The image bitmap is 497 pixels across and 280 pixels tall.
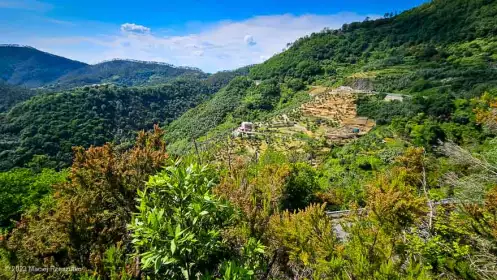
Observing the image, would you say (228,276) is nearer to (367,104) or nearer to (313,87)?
(367,104)

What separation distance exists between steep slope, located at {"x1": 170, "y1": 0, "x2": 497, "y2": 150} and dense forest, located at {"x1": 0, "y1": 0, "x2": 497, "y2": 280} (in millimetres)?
681

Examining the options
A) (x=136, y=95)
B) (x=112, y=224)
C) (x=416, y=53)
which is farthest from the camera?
(x=136, y=95)

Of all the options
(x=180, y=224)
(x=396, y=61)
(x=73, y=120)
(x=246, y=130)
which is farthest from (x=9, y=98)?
(x=180, y=224)

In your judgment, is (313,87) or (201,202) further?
(313,87)

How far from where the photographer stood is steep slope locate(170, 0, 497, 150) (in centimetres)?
5656

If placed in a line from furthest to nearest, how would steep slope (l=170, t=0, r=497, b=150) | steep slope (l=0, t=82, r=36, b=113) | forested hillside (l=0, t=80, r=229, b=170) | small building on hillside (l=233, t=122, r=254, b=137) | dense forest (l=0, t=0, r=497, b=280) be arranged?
1. steep slope (l=0, t=82, r=36, b=113)
2. forested hillside (l=0, t=80, r=229, b=170)
3. steep slope (l=170, t=0, r=497, b=150)
4. small building on hillside (l=233, t=122, r=254, b=137)
5. dense forest (l=0, t=0, r=497, b=280)

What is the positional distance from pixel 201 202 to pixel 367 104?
189 ft

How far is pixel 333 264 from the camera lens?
7148mm

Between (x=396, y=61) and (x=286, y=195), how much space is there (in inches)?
2945

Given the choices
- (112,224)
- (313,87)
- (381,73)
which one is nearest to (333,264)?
(112,224)

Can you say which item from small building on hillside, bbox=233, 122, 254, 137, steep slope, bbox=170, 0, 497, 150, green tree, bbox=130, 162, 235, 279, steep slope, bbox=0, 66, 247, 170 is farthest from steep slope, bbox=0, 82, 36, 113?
green tree, bbox=130, 162, 235, 279

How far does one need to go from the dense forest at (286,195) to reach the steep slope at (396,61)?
2.23 ft

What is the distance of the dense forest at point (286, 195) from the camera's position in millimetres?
4734

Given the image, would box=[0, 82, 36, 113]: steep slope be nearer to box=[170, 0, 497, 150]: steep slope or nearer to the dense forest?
the dense forest
